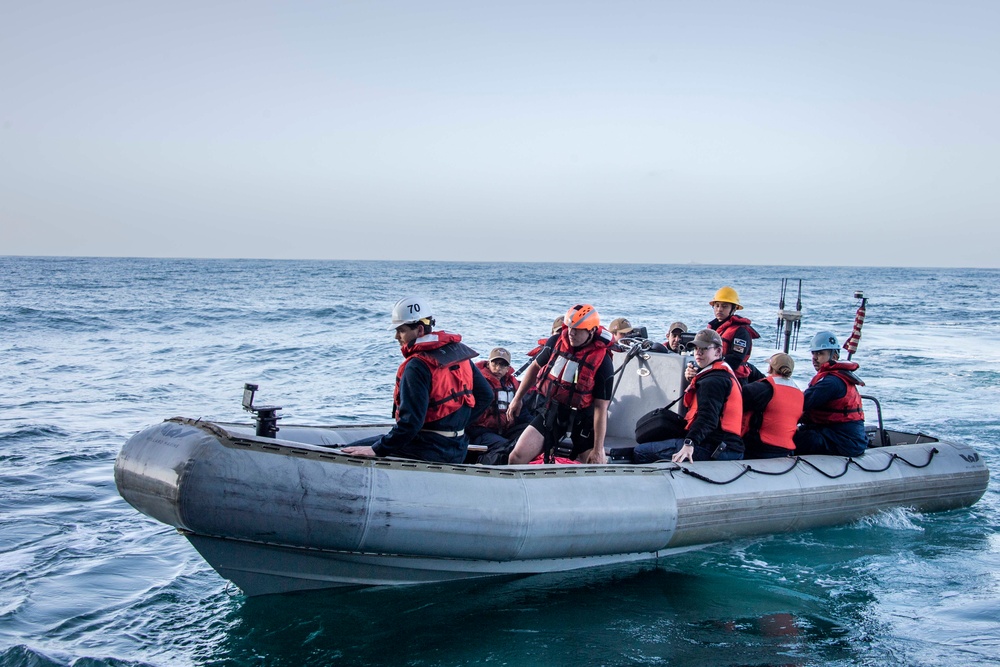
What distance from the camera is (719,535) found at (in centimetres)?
580

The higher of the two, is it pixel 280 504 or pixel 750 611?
pixel 280 504

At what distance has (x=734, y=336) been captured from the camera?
7.08m

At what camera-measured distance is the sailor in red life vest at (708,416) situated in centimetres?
577

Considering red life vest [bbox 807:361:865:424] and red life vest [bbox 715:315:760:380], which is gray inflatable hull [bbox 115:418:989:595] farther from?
red life vest [bbox 715:315:760:380]

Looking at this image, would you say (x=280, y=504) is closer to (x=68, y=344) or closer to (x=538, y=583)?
(x=538, y=583)

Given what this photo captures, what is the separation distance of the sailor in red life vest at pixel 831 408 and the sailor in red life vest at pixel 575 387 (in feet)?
6.95

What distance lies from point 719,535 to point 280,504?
10.3 feet

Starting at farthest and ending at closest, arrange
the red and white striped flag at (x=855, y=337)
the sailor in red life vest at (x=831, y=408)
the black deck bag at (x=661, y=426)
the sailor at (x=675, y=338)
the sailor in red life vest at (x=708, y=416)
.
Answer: the red and white striped flag at (x=855, y=337) < the sailor at (x=675, y=338) < the sailor in red life vest at (x=831, y=408) < the black deck bag at (x=661, y=426) < the sailor in red life vest at (x=708, y=416)

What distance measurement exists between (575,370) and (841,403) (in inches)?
103

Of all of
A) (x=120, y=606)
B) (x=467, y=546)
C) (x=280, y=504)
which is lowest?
(x=120, y=606)

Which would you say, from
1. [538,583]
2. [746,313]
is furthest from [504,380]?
[746,313]

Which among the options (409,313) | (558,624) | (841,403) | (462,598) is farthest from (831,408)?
(409,313)

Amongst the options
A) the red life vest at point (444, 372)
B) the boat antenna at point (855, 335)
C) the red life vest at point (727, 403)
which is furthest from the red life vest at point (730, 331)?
the boat antenna at point (855, 335)

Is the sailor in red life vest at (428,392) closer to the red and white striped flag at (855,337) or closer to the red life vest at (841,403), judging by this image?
the red life vest at (841,403)
